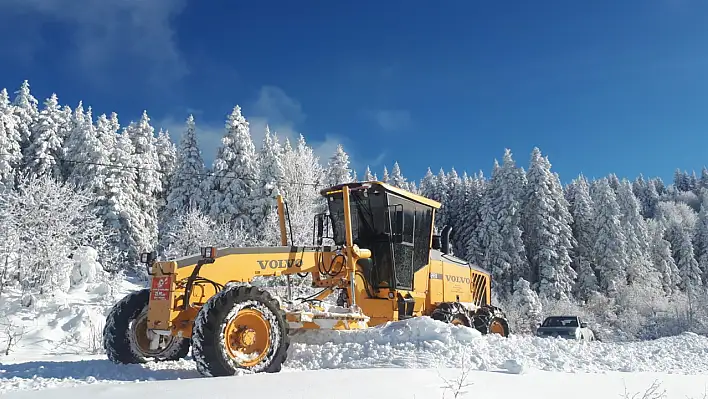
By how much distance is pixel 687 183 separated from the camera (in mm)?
127562

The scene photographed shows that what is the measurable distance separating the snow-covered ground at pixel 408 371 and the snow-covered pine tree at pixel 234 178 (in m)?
29.1

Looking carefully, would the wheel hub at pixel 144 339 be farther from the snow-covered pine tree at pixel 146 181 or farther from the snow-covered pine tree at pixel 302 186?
the snow-covered pine tree at pixel 146 181

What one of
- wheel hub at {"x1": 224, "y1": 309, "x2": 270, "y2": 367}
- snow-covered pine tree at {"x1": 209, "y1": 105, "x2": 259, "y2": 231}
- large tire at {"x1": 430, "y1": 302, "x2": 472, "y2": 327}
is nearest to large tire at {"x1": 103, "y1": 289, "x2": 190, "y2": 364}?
wheel hub at {"x1": 224, "y1": 309, "x2": 270, "y2": 367}

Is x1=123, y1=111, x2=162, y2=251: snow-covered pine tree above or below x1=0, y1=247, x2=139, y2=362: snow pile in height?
above

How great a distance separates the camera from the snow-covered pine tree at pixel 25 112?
153 ft

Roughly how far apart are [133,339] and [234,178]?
33.2 meters

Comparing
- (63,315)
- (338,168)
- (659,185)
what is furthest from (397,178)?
(659,185)

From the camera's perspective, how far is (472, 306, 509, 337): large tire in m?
12.6

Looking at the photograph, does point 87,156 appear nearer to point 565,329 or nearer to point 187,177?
point 187,177

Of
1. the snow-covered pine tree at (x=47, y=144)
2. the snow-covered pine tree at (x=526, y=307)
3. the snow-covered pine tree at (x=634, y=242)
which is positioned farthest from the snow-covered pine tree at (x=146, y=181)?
the snow-covered pine tree at (x=634, y=242)

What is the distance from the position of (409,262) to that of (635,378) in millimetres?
5053

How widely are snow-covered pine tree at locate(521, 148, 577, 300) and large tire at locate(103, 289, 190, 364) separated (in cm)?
4111

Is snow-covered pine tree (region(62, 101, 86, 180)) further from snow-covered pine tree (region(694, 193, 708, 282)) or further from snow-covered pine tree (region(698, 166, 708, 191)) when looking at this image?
snow-covered pine tree (region(698, 166, 708, 191))

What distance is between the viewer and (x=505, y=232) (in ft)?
162
